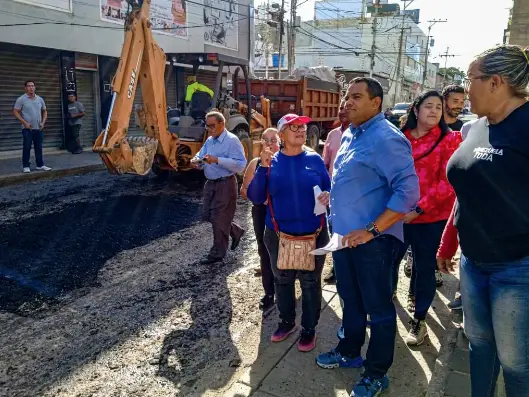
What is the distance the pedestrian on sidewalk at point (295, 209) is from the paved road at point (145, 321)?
0.37 meters

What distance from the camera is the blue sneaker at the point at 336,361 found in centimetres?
290

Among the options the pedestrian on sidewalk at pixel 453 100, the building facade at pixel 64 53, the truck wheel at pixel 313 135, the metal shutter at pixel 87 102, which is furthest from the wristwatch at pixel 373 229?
the metal shutter at pixel 87 102

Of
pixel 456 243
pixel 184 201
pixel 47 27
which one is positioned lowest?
pixel 184 201

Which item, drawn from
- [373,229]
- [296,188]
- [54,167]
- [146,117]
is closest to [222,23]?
[54,167]

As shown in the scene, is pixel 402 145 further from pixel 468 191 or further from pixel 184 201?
pixel 184 201

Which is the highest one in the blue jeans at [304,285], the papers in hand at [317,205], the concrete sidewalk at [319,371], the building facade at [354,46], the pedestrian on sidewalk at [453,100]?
the building facade at [354,46]

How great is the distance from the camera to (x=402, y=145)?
2.40 m

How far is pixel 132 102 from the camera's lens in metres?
7.61

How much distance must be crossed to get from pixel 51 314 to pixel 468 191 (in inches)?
137

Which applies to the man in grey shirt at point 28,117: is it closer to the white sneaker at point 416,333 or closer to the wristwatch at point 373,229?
the white sneaker at point 416,333

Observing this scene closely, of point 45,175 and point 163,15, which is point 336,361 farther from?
point 163,15

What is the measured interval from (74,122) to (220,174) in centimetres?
982

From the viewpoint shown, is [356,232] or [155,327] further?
[155,327]

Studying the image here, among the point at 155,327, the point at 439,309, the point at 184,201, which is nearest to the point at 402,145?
the point at 439,309
